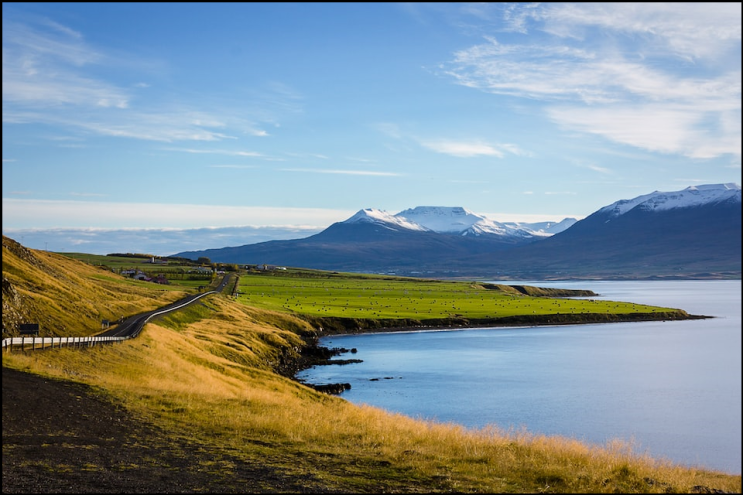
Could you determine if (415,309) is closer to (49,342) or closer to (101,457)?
(49,342)

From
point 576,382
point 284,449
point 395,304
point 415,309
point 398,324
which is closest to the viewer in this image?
point 284,449

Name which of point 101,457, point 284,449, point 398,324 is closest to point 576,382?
point 284,449

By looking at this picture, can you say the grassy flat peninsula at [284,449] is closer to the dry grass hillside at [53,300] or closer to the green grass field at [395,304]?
the dry grass hillside at [53,300]

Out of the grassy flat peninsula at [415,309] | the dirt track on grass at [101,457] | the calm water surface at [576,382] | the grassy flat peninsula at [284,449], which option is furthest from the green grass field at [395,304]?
the dirt track on grass at [101,457]

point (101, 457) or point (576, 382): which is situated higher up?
point (101, 457)

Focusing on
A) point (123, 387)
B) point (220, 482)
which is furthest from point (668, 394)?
point (220, 482)

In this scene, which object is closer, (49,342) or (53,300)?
(49,342)

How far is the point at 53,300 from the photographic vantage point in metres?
72.1

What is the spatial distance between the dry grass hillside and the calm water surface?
27.2m

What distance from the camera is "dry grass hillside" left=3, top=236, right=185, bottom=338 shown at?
59.4m

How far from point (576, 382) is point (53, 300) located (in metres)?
62.6

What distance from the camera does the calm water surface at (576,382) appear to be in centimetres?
5094

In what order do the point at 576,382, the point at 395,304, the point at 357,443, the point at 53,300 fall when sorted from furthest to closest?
1. the point at 395,304
2. the point at 576,382
3. the point at 53,300
4. the point at 357,443

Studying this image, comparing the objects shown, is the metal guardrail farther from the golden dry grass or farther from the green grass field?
the green grass field
